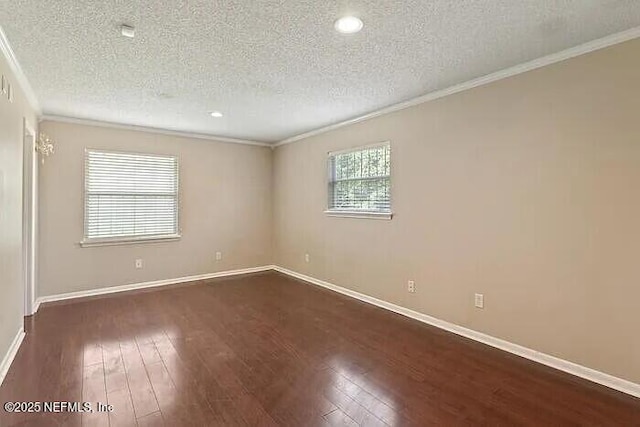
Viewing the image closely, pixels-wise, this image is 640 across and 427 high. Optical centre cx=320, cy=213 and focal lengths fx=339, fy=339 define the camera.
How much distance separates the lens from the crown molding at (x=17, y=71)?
2316 mm

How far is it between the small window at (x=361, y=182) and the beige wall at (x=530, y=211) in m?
0.19

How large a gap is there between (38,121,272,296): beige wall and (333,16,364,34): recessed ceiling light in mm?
3772

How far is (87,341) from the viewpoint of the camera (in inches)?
119

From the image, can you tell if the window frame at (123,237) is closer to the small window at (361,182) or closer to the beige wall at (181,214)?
the beige wall at (181,214)

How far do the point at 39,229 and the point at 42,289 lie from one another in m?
0.74

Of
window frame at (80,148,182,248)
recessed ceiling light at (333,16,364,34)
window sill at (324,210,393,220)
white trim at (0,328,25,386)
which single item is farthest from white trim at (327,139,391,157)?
white trim at (0,328,25,386)

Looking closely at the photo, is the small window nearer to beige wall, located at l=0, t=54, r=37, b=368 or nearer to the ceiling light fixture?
the ceiling light fixture

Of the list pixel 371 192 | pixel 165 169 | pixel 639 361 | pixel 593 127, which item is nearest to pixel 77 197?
pixel 165 169

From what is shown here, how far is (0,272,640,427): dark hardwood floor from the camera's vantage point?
198cm

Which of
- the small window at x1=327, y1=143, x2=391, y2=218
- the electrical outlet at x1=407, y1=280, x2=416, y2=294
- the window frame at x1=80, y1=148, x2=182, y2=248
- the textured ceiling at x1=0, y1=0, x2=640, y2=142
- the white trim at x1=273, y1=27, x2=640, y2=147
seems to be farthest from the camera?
the window frame at x1=80, y1=148, x2=182, y2=248

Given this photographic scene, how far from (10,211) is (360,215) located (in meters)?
3.38

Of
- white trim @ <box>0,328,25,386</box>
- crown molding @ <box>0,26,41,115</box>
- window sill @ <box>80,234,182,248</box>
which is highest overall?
crown molding @ <box>0,26,41,115</box>

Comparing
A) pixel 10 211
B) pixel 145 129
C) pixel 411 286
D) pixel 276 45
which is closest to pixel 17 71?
pixel 10 211

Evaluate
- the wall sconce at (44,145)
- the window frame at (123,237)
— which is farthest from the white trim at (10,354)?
the wall sconce at (44,145)
